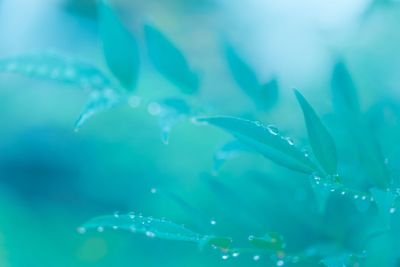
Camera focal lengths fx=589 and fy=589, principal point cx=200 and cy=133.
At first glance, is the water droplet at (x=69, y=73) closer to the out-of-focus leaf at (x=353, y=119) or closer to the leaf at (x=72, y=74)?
the leaf at (x=72, y=74)

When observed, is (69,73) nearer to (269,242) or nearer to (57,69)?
(57,69)

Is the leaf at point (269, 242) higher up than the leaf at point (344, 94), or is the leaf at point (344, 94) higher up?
the leaf at point (344, 94)

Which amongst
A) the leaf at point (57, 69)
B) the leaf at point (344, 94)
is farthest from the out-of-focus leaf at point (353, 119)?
the leaf at point (57, 69)

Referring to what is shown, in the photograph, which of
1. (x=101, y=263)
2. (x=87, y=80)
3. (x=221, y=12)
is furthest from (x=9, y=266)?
(x=221, y=12)

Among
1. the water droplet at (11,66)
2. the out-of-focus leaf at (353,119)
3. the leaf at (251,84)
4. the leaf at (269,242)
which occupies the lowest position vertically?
the leaf at (269,242)

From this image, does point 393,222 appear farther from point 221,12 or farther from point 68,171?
point 221,12

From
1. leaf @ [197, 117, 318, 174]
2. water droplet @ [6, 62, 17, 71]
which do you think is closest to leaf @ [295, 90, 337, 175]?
leaf @ [197, 117, 318, 174]

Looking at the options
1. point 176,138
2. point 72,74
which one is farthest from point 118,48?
point 176,138
